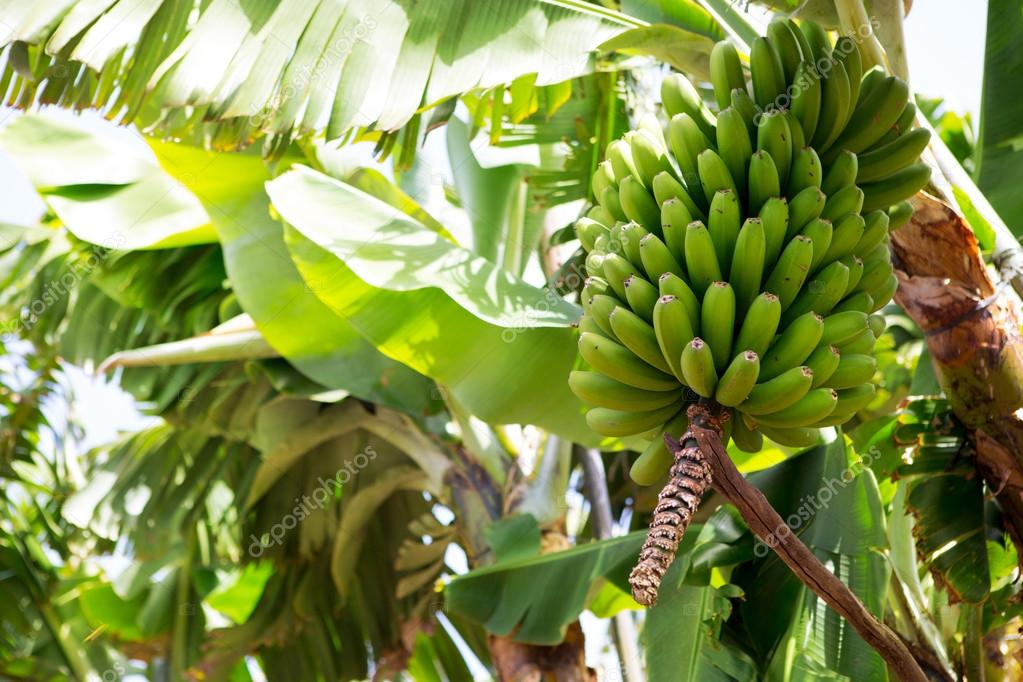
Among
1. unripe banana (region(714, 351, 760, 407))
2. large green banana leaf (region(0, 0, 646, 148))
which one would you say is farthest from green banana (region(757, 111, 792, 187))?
large green banana leaf (region(0, 0, 646, 148))

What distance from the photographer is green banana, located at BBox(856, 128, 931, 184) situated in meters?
1.47

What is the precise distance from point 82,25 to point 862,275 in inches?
51.8

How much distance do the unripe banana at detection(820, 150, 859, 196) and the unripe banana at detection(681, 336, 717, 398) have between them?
37 cm

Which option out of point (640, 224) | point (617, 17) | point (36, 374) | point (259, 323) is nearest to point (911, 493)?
point (640, 224)

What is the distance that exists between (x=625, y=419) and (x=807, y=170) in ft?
1.33

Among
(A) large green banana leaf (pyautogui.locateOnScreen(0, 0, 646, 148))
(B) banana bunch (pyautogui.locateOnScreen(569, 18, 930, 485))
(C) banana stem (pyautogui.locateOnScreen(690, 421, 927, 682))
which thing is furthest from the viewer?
(A) large green banana leaf (pyautogui.locateOnScreen(0, 0, 646, 148))

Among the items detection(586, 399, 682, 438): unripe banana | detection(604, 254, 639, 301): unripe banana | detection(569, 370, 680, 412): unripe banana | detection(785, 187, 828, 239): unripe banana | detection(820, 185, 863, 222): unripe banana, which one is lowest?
detection(586, 399, 682, 438): unripe banana

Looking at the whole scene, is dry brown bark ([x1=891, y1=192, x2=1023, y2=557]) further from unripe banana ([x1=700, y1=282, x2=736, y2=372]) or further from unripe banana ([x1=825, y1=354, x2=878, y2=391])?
unripe banana ([x1=700, y1=282, x2=736, y2=372])

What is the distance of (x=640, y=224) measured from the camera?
136cm

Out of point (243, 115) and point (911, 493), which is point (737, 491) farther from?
point (243, 115)

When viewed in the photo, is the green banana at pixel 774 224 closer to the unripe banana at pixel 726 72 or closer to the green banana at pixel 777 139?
the green banana at pixel 777 139

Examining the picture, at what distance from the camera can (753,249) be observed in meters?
1.25

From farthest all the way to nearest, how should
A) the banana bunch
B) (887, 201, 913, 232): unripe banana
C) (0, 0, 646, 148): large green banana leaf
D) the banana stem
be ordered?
(0, 0, 646, 148): large green banana leaf < (887, 201, 913, 232): unripe banana < the banana bunch < the banana stem

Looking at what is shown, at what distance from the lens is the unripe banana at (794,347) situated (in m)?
1.22
